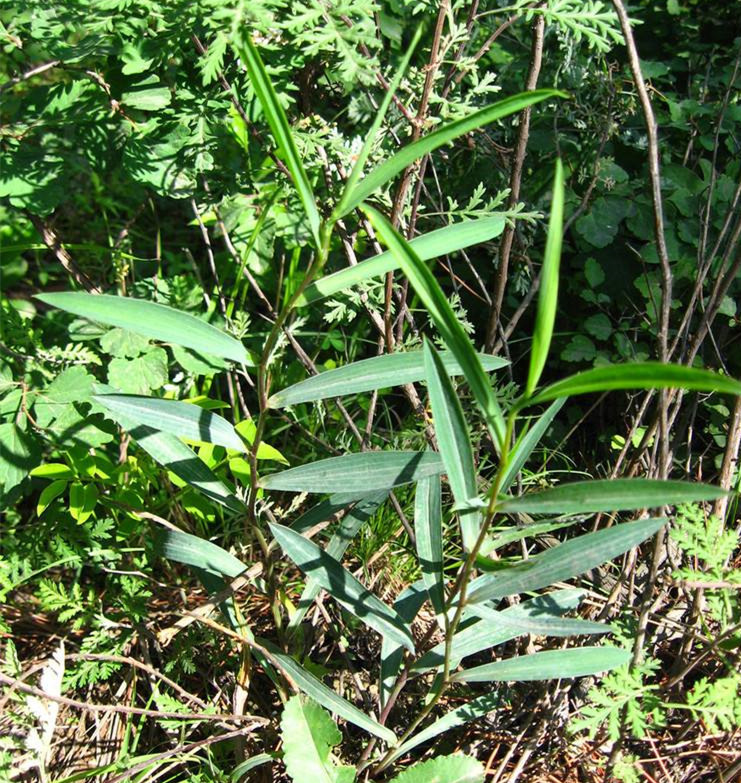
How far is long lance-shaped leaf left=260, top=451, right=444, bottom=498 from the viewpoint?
1184mm

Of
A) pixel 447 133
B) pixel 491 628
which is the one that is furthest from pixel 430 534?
pixel 447 133

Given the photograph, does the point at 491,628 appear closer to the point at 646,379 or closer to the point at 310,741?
the point at 310,741

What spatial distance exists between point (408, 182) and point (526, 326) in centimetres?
90

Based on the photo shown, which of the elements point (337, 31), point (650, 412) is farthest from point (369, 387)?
point (650, 412)

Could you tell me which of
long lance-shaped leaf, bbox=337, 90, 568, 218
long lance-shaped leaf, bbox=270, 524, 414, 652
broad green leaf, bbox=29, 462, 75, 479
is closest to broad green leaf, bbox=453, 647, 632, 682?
long lance-shaped leaf, bbox=270, 524, 414, 652

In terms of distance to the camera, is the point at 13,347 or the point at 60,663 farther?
the point at 13,347

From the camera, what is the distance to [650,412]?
6.31 feet

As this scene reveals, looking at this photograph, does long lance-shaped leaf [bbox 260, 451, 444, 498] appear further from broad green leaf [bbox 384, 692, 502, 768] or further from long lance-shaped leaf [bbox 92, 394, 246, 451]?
broad green leaf [bbox 384, 692, 502, 768]

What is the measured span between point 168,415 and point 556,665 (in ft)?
2.25

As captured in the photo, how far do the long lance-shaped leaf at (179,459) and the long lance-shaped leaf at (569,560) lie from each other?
43cm

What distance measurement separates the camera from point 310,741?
1314 millimetres

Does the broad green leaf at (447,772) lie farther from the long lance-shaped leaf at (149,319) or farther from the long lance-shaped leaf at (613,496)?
the long lance-shaped leaf at (149,319)

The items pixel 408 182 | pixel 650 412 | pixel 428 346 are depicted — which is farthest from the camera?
pixel 650 412

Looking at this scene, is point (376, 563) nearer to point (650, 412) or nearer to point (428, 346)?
point (650, 412)
